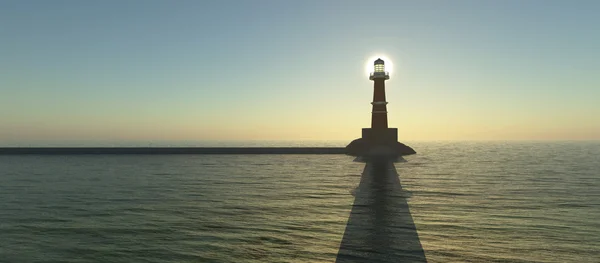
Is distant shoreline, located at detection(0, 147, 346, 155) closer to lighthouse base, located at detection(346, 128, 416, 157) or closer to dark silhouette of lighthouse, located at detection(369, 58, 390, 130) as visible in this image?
lighthouse base, located at detection(346, 128, 416, 157)

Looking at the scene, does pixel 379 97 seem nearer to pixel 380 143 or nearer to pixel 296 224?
pixel 380 143

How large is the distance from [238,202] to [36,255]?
44.4 ft

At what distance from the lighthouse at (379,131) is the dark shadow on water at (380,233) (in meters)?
48.0

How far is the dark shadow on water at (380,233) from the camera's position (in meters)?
14.7

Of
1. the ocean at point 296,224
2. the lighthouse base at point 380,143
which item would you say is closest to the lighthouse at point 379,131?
the lighthouse base at point 380,143

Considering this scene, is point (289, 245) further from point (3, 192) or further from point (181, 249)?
point (3, 192)

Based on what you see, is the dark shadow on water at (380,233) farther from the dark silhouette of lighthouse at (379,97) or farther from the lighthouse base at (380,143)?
the lighthouse base at (380,143)

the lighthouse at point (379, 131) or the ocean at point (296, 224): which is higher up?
the lighthouse at point (379, 131)

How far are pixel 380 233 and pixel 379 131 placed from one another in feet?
210

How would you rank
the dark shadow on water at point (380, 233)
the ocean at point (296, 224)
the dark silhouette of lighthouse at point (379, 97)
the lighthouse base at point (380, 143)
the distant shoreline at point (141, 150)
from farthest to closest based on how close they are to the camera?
the distant shoreline at point (141, 150), the lighthouse base at point (380, 143), the dark silhouette of lighthouse at point (379, 97), the ocean at point (296, 224), the dark shadow on water at point (380, 233)

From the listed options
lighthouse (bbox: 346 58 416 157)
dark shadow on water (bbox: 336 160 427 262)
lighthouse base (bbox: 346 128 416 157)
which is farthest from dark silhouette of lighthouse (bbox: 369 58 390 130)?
dark shadow on water (bbox: 336 160 427 262)

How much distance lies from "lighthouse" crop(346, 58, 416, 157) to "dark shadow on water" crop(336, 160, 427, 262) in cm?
4804

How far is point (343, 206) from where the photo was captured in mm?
26125

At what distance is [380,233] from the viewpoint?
18.3 meters
